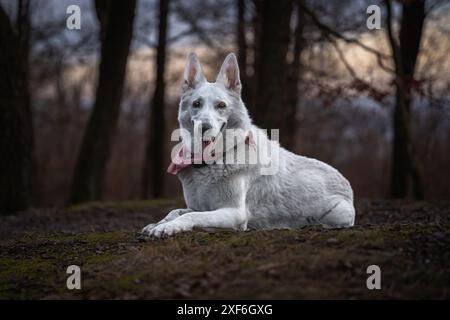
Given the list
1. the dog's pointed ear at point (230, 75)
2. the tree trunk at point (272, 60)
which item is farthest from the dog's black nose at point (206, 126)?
the tree trunk at point (272, 60)

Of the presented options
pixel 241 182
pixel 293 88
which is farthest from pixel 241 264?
pixel 293 88

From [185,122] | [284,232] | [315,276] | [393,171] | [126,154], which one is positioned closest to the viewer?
[315,276]

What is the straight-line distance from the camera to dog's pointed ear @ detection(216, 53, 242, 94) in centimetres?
718

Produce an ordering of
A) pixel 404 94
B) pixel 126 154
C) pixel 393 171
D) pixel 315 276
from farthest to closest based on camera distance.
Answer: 1. pixel 126 154
2. pixel 393 171
3. pixel 404 94
4. pixel 315 276

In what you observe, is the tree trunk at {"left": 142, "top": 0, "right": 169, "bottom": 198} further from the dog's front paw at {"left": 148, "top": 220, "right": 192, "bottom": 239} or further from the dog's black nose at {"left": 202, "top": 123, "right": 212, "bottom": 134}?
the dog's front paw at {"left": 148, "top": 220, "right": 192, "bottom": 239}

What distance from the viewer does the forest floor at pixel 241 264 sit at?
458 cm

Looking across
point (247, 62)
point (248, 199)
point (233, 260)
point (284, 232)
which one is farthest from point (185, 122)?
point (247, 62)

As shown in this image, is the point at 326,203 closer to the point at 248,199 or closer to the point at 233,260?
the point at 248,199

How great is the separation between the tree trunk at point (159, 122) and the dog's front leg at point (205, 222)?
11.8m

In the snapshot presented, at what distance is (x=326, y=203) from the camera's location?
7.39 meters

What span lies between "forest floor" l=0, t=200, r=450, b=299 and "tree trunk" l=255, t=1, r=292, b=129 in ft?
24.2

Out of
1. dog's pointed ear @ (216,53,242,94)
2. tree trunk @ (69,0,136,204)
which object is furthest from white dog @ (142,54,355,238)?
tree trunk @ (69,0,136,204)

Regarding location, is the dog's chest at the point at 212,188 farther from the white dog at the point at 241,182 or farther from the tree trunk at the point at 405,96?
the tree trunk at the point at 405,96

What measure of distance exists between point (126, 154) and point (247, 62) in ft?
24.5
